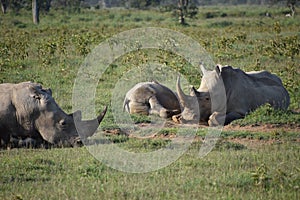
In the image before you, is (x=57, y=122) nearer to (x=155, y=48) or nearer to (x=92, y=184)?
(x=92, y=184)

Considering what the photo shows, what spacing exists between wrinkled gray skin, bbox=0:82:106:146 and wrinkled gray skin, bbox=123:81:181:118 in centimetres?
261

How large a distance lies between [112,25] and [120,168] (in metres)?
25.6

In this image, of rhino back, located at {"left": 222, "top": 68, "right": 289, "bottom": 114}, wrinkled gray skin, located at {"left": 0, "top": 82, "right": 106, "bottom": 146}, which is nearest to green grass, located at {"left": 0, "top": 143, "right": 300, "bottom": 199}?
wrinkled gray skin, located at {"left": 0, "top": 82, "right": 106, "bottom": 146}

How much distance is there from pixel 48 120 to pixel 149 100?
3112 millimetres

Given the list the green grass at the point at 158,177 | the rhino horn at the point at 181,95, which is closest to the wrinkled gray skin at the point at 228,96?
the rhino horn at the point at 181,95

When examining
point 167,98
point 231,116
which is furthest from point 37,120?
point 231,116

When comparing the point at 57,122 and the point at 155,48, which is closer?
the point at 57,122

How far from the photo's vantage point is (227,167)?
732cm

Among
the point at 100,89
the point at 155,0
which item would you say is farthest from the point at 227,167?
the point at 155,0

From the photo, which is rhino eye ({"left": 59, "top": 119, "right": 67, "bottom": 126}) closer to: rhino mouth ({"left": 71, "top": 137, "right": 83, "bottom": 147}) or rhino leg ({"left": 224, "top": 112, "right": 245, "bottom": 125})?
rhino mouth ({"left": 71, "top": 137, "right": 83, "bottom": 147})

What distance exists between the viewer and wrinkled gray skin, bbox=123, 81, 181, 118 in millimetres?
11242

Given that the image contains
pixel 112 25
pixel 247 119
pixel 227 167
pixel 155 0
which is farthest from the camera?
pixel 155 0

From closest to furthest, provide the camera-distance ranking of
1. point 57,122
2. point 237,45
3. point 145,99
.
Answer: point 57,122
point 145,99
point 237,45

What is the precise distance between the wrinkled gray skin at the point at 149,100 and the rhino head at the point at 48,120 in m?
2.57
